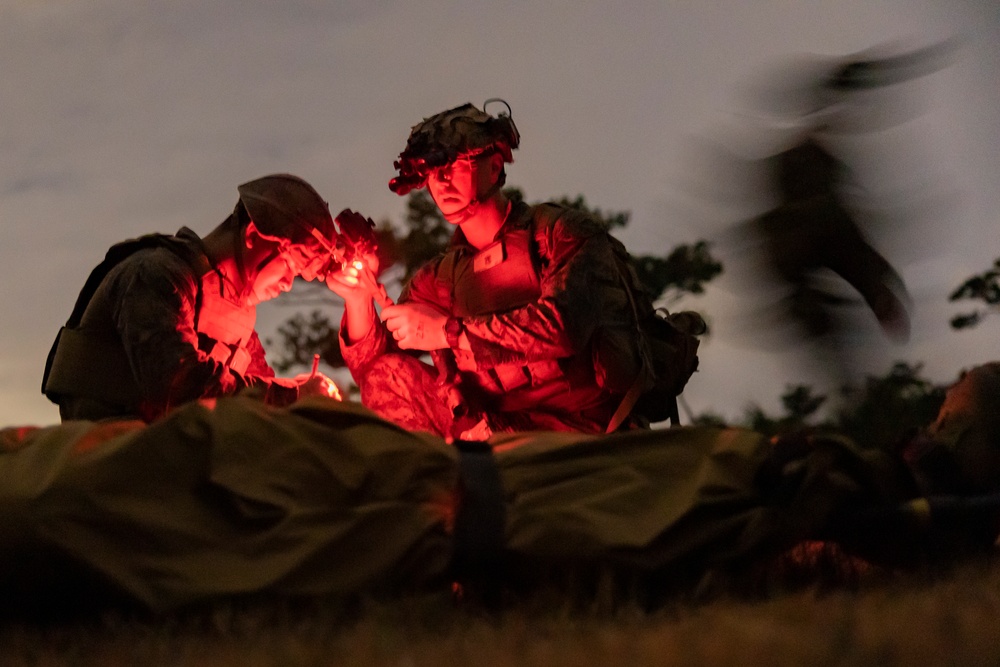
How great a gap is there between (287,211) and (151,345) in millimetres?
558

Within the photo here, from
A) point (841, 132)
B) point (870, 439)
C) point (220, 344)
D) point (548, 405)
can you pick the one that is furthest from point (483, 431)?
point (841, 132)

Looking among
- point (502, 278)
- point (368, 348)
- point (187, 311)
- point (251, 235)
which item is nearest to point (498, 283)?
point (502, 278)

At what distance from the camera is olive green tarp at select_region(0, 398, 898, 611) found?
5.93 feet

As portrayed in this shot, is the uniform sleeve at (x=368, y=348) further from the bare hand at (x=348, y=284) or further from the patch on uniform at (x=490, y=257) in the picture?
the patch on uniform at (x=490, y=257)

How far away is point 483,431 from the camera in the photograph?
312 centimetres

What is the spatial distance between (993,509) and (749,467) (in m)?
0.55

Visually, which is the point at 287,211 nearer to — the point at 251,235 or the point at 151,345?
the point at 251,235

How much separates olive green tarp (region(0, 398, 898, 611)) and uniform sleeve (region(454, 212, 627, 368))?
32.8 inches

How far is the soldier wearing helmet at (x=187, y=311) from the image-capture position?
2717 mm

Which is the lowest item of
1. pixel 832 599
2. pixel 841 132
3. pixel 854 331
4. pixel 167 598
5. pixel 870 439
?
pixel 832 599

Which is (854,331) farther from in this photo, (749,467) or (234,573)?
(234,573)

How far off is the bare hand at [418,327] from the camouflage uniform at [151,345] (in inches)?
14.6

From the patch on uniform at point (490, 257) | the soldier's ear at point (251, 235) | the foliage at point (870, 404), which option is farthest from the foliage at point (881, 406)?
the soldier's ear at point (251, 235)

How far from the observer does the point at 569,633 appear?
59.4 inches
